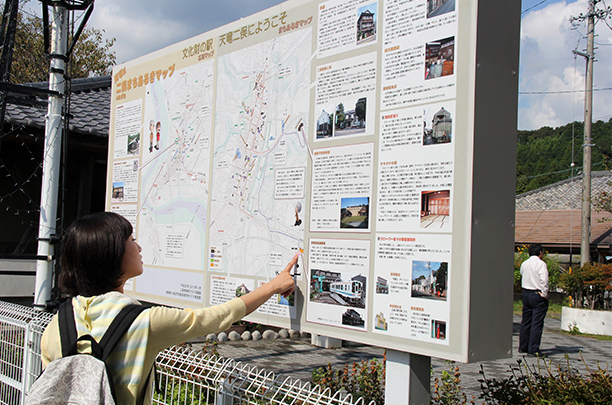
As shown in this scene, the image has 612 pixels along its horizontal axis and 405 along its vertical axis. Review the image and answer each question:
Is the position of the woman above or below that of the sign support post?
above

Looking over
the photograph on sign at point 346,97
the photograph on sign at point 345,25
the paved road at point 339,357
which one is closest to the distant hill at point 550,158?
the paved road at point 339,357

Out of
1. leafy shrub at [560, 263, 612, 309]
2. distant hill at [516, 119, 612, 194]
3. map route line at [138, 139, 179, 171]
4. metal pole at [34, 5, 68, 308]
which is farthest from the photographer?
distant hill at [516, 119, 612, 194]

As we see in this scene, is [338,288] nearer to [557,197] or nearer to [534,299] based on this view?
[534,299]

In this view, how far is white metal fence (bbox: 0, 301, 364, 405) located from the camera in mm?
3109

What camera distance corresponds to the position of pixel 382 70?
10.3 feet

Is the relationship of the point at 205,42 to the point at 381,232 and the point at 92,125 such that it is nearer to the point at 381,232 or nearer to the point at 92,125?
the point at 381,232

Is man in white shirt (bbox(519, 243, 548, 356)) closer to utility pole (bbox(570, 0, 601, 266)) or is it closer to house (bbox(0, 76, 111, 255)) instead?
house (bbox(0, 76, 111, 255))

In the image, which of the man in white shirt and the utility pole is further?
the utility pole

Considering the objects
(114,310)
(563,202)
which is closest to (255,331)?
(114,310)

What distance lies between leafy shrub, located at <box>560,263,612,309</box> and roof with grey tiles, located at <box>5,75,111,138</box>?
37.9 ft

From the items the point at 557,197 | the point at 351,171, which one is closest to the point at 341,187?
the point at 351,171

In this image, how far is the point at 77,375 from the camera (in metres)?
1.88

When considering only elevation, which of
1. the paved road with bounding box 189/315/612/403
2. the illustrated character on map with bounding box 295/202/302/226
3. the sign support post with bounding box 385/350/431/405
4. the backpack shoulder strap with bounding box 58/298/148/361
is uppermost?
the illustrated character on map with bounding box 295/202/302/226

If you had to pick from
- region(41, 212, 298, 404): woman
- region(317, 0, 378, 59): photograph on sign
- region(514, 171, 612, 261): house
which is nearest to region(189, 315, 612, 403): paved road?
region(317, 0, 378, 59): photograph on sign
